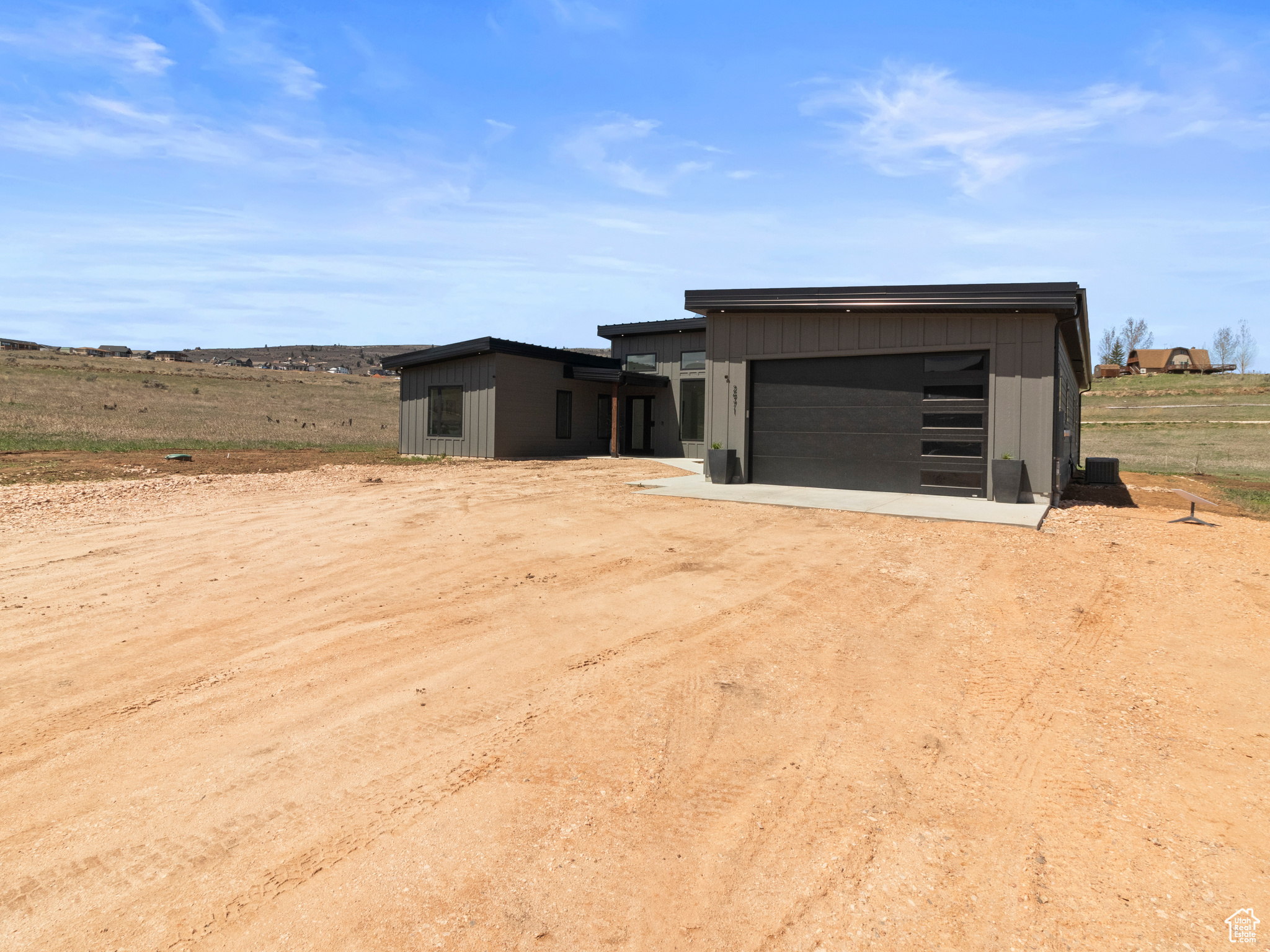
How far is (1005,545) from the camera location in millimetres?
7188

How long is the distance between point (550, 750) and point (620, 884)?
825 mm

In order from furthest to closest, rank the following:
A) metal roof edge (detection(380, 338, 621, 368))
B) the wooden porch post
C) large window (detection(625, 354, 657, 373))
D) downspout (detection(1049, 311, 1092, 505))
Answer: large window (detection(625, 354, 657, 373))
the wooden porch post
metal roof edge (detection(380, 338, 621, 368))
downspout (detection(1049, 311, 1092, 505))

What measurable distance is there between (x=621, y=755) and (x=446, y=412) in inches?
696

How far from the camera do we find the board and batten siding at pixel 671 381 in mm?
20469

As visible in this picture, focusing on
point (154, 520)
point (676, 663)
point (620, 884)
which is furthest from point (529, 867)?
point (154, 520)

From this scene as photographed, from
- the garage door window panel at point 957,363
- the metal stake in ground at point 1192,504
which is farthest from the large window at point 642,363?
the metal stake in ground at point 1192,504

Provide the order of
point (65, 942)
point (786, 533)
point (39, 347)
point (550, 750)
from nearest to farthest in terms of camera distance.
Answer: point (65, 942)
point (550, 750)
point (786, 533)
point (39, 347)

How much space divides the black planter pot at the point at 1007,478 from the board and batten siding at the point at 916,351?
0.66 feet

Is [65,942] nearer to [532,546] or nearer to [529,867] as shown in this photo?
[529,867]

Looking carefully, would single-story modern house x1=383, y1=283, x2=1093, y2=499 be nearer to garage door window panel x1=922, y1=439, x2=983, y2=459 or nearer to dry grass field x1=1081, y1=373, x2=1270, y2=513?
garage door window panel x1=922, y1=439, x2=983, y2=459

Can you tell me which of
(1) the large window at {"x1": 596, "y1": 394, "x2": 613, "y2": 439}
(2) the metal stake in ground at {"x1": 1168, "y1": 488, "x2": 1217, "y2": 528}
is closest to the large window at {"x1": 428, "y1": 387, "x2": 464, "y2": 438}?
(1) the large window at {"x1": 596, "y1": 394, "x2": 613, "y2": 439}

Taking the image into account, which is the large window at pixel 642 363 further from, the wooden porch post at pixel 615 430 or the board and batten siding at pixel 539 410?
the wooden porch post at pixel 615 430

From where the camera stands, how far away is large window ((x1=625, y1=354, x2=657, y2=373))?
21312mm

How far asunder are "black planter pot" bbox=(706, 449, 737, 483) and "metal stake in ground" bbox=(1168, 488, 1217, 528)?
245 inches
